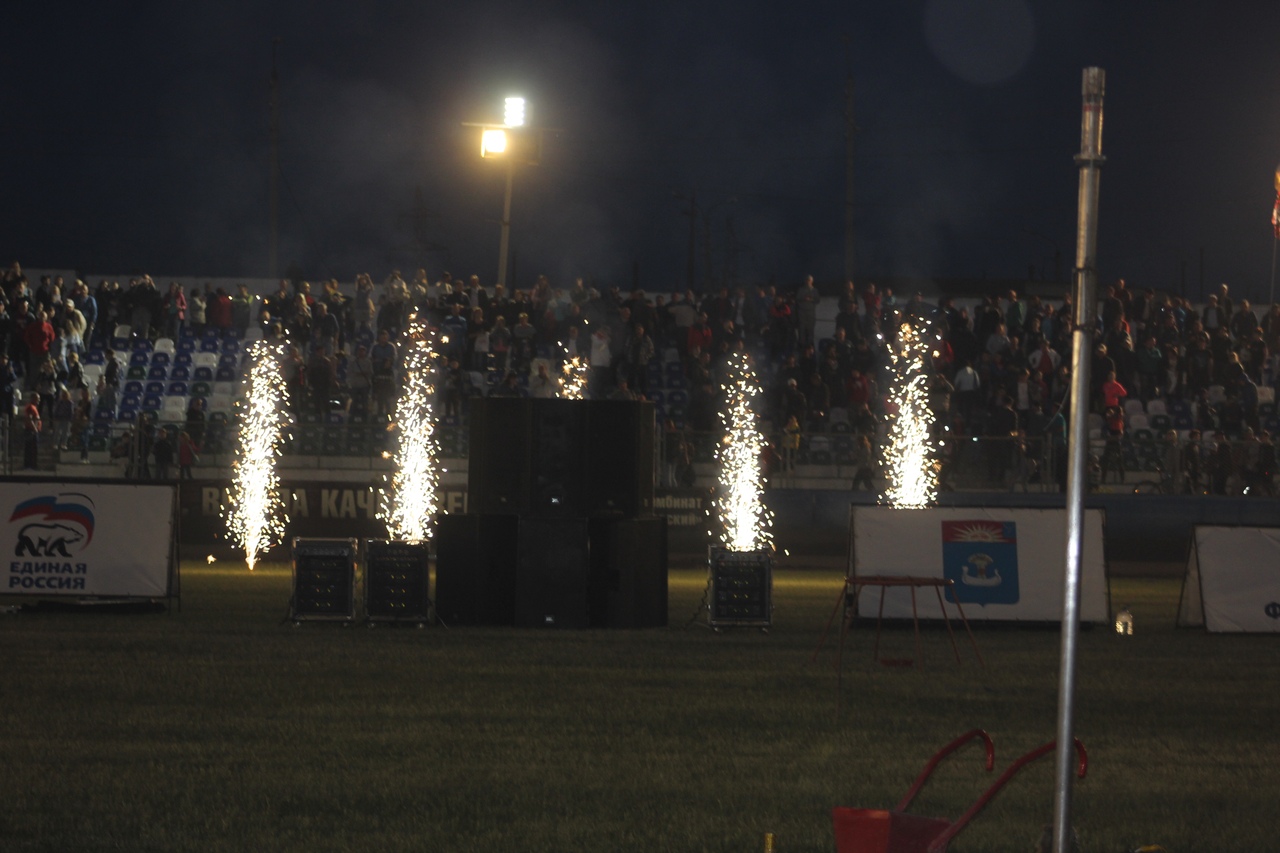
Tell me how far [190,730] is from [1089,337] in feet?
24.0

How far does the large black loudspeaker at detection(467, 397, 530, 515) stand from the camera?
18.3m

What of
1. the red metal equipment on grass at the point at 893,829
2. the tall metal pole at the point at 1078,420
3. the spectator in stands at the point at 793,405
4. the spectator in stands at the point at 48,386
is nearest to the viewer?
the tall metal pole at the point at 1078,420

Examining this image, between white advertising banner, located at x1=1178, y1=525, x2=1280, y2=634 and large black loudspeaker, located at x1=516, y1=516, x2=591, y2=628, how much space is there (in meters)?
7.12

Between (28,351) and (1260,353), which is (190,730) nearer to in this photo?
(28,351)

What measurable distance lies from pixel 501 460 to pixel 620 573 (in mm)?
1888

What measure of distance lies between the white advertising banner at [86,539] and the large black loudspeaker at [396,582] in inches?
108

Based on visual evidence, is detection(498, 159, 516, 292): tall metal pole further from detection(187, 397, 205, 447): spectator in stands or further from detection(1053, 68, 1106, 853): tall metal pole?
detection(1053, 68, 1106, 853): tall metal pole

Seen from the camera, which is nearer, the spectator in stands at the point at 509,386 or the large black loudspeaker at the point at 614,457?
the large black loudspeaker at the point at 614,457

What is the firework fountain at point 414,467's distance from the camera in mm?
28797

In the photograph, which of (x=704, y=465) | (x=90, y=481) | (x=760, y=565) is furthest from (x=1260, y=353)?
(x=90, y=481)

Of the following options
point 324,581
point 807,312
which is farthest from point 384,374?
point 324,581

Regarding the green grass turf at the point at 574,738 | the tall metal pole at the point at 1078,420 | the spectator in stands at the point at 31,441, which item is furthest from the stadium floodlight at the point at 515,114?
the tall metal pole at the point at 1078,420

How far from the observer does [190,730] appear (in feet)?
36.0

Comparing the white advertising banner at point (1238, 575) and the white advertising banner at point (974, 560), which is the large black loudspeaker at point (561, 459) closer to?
the white advertising banner at point (974, 560)
